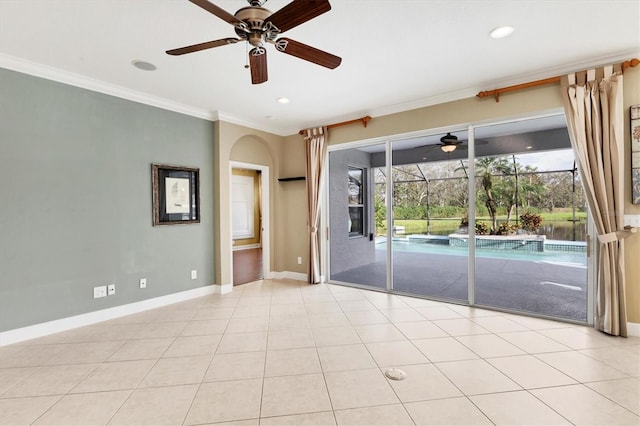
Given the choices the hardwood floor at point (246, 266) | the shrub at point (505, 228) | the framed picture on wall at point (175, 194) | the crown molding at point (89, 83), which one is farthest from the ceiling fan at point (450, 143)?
the hardwood floor at point (246, 266)

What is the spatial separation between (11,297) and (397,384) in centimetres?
371

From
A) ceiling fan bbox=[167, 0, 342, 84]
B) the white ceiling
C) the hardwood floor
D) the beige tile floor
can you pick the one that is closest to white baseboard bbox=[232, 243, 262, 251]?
the hardwood floor

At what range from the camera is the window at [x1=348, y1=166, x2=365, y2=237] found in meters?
6.18

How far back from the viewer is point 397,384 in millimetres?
2137

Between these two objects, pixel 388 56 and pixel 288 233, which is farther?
pixel 288 233

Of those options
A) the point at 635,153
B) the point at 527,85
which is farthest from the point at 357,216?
the point at 635,153

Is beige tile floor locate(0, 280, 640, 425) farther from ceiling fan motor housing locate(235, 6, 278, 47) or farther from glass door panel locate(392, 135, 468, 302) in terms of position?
ceiling fan motor housing locate(235, 6, 278, 47)

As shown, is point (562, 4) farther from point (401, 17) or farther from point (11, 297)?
point (11, 297)

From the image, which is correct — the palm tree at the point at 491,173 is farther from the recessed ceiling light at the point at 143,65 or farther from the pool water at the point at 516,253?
the recessed ceiling light at the point at 143,65

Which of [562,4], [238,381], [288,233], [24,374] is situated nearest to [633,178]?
[562,4]

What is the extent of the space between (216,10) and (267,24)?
32 cm

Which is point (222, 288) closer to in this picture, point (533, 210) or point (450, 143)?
point (450, 143)

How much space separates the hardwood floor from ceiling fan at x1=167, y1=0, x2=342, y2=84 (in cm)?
409

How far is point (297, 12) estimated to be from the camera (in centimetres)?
172
